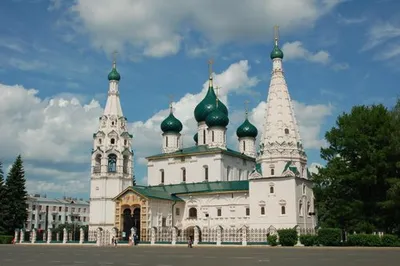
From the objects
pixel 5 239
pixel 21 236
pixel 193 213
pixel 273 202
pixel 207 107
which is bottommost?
pixel 5 239

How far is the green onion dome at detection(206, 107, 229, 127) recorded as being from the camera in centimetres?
5209

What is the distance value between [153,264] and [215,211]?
3032 cm

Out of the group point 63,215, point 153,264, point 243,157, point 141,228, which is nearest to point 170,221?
point 141,228

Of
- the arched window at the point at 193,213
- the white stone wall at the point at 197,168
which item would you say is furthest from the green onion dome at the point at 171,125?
the arched window at the point at 193,213

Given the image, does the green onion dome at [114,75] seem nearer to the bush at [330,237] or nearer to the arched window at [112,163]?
the arched window at [112,163]

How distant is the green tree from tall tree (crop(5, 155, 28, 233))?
2919 cm

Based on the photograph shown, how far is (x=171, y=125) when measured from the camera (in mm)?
55688

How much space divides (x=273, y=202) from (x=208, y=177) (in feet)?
33.2

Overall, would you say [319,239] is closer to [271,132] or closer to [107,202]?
[271,132]

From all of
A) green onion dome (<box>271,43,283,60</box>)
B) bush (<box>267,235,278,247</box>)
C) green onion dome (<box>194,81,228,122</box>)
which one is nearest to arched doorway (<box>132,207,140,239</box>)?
green onion dome (<box>194,81,228,122</box>)

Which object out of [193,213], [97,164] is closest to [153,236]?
[193,213]

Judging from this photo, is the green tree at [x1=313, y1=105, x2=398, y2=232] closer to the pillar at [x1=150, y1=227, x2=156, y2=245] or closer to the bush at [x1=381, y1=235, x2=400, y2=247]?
the bush at [x1=381, y1=235, x2=400, y2=247]

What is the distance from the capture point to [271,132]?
4341cm

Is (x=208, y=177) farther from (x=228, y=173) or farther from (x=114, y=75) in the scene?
(x=114, y=75)
